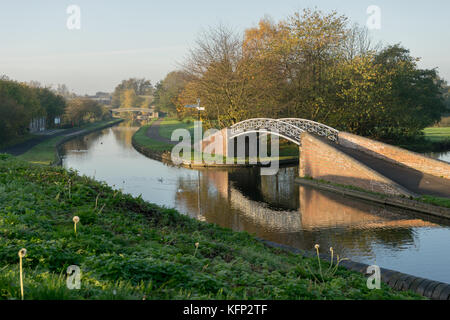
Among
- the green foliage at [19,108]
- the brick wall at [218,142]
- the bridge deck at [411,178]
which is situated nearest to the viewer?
the bridge deck at [411,178]

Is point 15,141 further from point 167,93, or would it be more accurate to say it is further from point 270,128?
point 167,93

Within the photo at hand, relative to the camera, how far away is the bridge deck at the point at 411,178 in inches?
784

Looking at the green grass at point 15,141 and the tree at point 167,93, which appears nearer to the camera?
the green grass at point 15,141

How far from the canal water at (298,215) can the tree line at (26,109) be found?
17963 mm

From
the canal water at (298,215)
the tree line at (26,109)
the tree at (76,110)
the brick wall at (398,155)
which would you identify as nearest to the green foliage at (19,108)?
the tree line at (26,109)

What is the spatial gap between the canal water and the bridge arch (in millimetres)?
2759

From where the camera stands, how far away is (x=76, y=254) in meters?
6.54

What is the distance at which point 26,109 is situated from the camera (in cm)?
4991

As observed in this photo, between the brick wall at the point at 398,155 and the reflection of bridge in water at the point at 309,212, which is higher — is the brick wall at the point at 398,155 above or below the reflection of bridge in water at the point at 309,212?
above

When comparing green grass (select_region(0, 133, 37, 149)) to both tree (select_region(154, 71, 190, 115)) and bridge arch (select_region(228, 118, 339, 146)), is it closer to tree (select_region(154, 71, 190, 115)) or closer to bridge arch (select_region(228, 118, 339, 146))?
bridge arch (select_region(228, 118, 339, 146))

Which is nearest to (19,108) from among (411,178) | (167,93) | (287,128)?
(287,128)

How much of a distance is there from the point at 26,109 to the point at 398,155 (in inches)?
1686

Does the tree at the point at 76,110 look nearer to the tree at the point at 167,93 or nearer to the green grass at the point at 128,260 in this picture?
the tree at the point at 167,93
